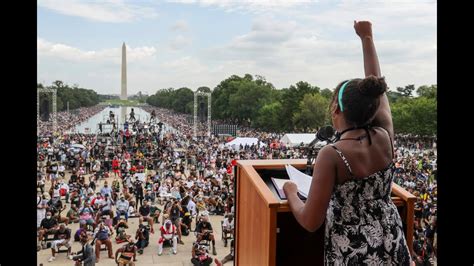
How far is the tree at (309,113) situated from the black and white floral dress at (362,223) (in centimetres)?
3624

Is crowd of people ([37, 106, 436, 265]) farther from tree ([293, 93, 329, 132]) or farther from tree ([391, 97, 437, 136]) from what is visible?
tree ([391, 97, 437, 136])

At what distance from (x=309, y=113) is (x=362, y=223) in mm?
37215

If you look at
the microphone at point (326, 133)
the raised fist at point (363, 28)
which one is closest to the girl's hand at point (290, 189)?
the microphone at point (326, 133)

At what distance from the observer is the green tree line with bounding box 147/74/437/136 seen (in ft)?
114

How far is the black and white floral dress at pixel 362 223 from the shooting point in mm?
1256

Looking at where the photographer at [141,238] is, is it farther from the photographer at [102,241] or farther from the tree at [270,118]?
the tree at [270,118]

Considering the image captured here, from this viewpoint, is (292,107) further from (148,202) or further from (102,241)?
(102,241)

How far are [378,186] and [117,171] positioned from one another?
16639 mm

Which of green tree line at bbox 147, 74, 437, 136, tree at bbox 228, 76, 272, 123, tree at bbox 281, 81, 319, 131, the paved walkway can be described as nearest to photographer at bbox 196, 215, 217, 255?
the paved walkway

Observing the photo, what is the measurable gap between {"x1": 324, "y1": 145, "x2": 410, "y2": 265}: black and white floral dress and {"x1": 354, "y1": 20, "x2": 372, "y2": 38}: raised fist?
55 centimetres

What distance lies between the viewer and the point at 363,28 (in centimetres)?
160

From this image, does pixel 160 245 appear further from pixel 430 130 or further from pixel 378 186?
pixel 430 130

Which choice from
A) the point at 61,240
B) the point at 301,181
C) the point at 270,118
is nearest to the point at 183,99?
the point at 270,118
